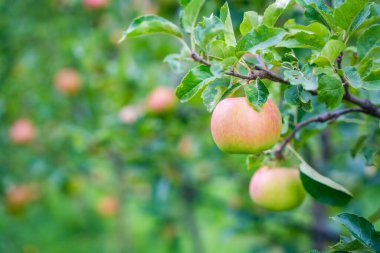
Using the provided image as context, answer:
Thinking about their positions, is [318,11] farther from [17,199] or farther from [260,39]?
[17,199]

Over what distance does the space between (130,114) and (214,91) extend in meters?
1.17

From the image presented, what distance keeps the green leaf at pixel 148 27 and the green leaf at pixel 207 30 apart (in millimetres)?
37

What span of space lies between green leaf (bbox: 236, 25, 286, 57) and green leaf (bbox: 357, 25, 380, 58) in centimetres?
14

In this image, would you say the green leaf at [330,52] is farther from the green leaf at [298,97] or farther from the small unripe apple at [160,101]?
the small unripe apple at [160,101]

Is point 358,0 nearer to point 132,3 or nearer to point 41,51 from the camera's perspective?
point 132,3

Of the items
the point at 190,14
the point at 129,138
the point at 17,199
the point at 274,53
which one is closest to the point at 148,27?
the point at 190,14

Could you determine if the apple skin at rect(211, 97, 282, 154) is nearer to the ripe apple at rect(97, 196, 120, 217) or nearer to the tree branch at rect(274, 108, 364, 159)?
the tree branch at rect(274, 108, 364, 159)

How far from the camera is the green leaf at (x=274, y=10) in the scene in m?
0.60

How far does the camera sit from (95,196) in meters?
4.50

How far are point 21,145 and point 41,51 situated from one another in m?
0.52

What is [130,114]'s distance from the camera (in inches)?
70.2

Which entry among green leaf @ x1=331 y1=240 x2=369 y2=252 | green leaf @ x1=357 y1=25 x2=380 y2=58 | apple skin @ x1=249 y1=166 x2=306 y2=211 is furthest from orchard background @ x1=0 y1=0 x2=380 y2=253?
green leaf @ x1=331 y1=240 x2=369 y2=252

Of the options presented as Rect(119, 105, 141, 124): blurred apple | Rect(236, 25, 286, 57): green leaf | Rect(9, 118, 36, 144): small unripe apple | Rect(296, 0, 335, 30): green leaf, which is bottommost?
Rect(9, 118, 36, 144): small unripe apple

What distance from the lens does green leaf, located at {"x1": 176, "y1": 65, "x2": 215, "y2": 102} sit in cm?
61
